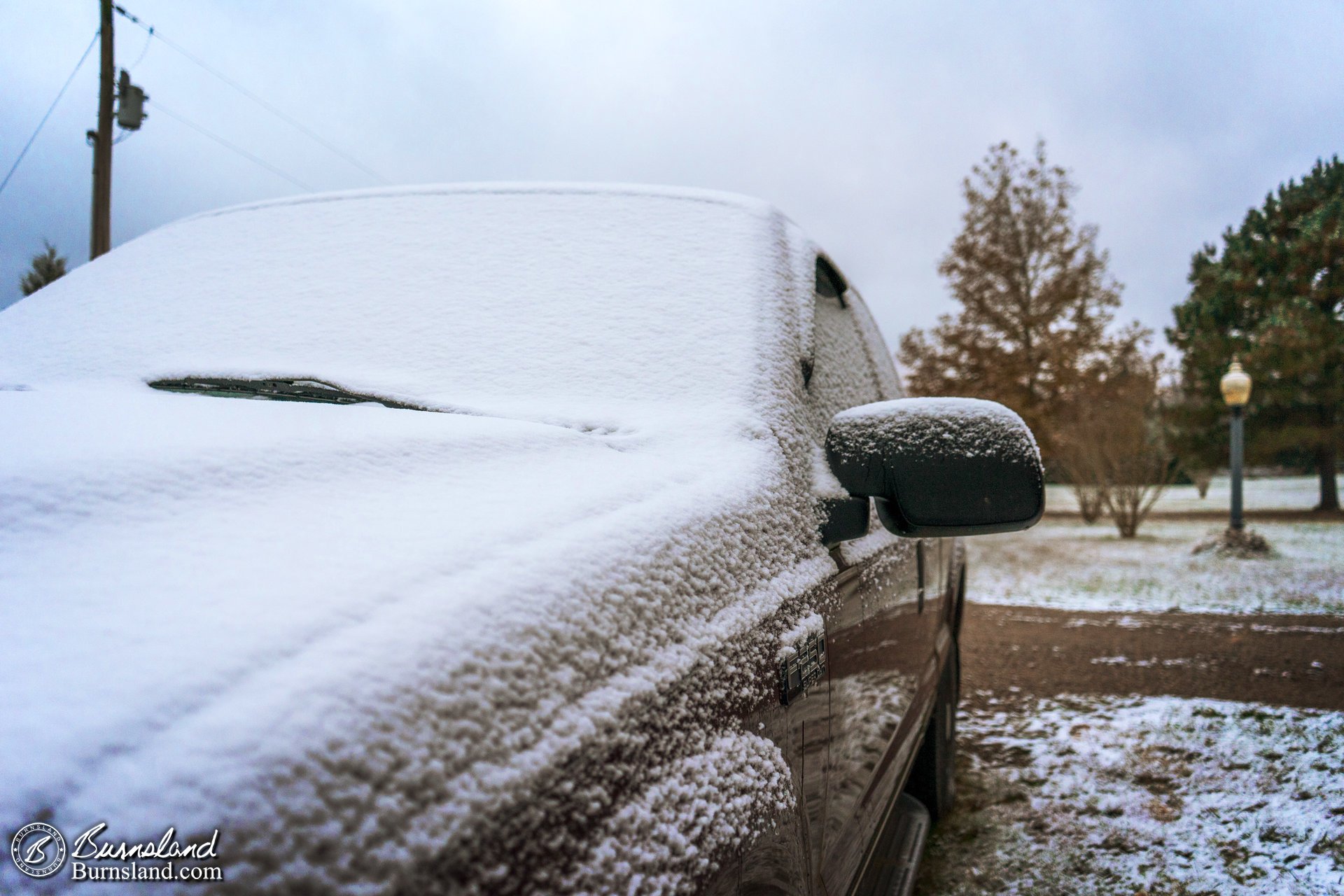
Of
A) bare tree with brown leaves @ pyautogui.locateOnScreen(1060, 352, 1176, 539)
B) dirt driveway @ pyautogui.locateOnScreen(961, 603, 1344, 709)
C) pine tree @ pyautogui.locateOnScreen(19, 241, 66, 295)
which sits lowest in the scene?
dirt driveway @ pyautogui.locateOnScreen(961, 603, 1344, 709)

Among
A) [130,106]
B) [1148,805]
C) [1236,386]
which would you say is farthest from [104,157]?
[1236,386]

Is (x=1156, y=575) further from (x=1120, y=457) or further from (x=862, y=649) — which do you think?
(x=862, y=649)

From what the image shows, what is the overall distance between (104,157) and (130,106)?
0.78 m

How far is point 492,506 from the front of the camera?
0.78 metres

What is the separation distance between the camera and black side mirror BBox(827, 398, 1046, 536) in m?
1.15

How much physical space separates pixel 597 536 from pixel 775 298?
2.84 ft

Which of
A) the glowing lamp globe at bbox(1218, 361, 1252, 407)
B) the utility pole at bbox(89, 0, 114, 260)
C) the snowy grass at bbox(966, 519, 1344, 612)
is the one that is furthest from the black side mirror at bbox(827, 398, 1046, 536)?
the glowing lamp globe at bbox(1218, 361, 1252, 407)

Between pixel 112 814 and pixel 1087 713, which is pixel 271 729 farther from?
pixel 1087 713

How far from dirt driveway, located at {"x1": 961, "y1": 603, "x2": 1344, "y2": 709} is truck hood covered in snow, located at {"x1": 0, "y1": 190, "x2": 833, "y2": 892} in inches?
172

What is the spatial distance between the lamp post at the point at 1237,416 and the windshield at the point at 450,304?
40.6ft

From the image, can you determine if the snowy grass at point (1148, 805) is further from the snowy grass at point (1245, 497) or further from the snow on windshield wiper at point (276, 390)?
the snowy grass at point (1245, 497)

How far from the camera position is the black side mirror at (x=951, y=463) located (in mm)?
1148

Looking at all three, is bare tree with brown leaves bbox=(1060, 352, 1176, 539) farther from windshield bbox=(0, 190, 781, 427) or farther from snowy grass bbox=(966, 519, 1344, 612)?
windshield bbox=(0, 190, 781, 427)

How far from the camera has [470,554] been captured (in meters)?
0.67
